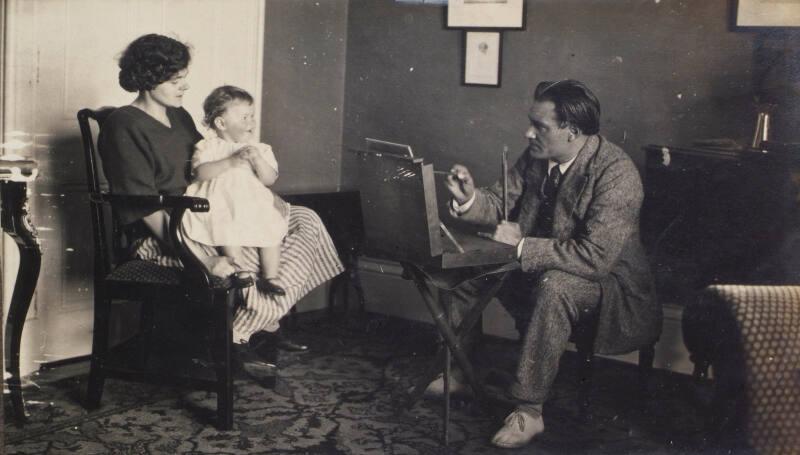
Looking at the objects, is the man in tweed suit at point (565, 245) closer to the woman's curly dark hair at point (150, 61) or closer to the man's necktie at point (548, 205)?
the man's necktie at point (548, 205)

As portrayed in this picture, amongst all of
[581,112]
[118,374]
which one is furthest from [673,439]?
[118,374]

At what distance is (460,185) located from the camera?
324cm

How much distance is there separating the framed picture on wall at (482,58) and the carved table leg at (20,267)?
2.20 metres

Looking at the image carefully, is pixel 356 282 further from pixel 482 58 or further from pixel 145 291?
pixel 145 291

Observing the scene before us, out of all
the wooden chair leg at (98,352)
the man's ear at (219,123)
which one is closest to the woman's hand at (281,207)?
the man's ear at (219,123)

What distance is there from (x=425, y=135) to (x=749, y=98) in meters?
1.54

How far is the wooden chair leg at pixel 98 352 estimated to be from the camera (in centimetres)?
289

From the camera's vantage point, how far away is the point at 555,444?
9.14 ft

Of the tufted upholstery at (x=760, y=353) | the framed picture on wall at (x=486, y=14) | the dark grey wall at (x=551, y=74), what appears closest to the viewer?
the tufted upholstery at (x=760, y=353)

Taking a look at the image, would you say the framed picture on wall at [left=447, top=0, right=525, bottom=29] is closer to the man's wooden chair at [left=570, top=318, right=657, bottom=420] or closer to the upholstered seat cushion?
the man's wooden chair at [left=570, top=318, right=657, bottom=420]

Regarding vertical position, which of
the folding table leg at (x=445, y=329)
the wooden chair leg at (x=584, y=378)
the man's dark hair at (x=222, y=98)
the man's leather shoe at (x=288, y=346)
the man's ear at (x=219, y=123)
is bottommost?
the man's leather shoe at (x=288, y=346)

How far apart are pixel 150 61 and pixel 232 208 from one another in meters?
0.59

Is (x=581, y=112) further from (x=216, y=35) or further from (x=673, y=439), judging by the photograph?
(x=216, y=35)

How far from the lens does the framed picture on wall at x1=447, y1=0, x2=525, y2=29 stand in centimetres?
391
